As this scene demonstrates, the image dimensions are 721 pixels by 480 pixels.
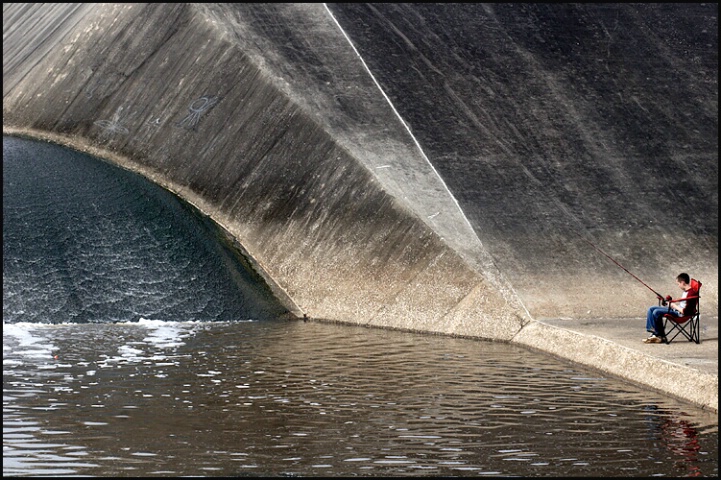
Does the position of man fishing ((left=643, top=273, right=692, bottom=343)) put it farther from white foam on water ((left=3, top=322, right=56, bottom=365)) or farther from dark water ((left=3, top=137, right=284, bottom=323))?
dark water ((left=3, top=137, right=284, bottom=323))

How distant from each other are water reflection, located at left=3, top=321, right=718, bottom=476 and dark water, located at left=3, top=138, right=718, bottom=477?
38mm

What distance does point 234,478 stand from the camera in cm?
1088

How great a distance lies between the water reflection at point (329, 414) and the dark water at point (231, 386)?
4 cm

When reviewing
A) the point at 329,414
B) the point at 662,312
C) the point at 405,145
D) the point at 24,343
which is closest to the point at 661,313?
the point at 662,312

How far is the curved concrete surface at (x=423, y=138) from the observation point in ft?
80.8

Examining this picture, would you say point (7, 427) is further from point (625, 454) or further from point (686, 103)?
point (686, 103)

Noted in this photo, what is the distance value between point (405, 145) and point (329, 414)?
14.7 m

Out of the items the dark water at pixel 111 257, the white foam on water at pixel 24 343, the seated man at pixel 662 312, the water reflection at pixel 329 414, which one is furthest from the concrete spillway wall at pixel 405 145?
the white foam on water at pixel 24 343

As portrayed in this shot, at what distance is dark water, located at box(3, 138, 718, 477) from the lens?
465 inches

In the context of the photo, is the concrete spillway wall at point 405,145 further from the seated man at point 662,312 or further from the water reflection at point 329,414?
the seated man at point 662,312

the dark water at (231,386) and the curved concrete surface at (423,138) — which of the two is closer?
the dark water at (231,386)

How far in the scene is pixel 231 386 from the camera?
1620 cm

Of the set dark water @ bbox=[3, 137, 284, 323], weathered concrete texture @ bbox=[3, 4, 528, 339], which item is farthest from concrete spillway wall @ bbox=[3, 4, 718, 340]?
dark water @ bbox=[3, 137, 284, 323]

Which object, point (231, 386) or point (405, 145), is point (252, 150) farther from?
point (231, 386)
